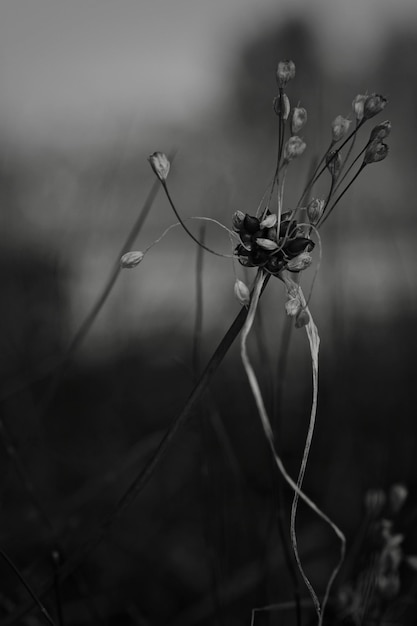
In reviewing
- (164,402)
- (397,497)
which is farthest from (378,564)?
(164,402)

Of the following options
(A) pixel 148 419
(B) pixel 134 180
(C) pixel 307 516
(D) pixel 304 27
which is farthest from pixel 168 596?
(D) pixel 304 27

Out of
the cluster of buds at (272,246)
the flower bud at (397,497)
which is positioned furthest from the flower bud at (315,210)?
the flower bud at (397,497)

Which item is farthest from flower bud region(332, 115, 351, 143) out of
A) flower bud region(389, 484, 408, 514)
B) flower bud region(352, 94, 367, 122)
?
flower bud region(389, 484, 408, 514)

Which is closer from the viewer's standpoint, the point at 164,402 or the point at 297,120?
the point at 297,120

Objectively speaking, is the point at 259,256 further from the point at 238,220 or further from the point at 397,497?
the point at 397,497

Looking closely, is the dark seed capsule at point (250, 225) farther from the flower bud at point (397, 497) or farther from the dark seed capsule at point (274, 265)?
the flower bud at point (397, 497)

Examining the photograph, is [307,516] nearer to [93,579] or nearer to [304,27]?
[93,579]
